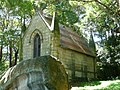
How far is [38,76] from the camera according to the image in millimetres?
4730

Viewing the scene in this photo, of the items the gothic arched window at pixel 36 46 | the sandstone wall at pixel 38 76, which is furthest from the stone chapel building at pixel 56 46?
the sandstone wall at pixel 38 76

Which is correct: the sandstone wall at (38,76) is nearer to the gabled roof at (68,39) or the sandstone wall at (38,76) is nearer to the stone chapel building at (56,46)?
the stone chapel building at (56,46)

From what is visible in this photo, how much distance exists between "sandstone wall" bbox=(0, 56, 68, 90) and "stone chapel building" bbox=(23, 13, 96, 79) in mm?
15890

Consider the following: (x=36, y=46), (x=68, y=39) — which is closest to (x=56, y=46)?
(x=36, y=46)

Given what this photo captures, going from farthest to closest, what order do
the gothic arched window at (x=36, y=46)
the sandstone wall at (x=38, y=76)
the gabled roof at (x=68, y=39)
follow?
the gothic arched window at (x=36, y=46)
the gabled roof at (x=68, y=39)
the sandstone wall at (x=38, y=76)

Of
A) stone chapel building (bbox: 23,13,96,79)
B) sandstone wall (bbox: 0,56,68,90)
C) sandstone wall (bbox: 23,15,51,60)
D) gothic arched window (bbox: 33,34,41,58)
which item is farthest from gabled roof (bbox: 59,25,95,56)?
sandstone wall (bbox: 0,56,68,90)

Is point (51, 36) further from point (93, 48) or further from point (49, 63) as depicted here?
point (49, 63)

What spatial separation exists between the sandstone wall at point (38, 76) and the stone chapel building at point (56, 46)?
52.1 ft

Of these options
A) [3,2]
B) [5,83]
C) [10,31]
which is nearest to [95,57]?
[10,31]

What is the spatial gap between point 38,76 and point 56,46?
16918 mm

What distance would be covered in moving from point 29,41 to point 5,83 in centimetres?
1913

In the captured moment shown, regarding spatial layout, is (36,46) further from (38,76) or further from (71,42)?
(38,76)

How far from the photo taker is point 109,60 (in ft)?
91.9

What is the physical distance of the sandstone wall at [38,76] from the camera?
4.60 m
